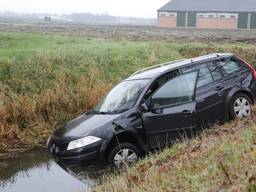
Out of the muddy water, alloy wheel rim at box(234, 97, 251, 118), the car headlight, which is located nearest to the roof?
alloy wheel rim at box(234, 97, 251, 118)

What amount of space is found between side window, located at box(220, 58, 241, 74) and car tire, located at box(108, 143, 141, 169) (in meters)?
2.76

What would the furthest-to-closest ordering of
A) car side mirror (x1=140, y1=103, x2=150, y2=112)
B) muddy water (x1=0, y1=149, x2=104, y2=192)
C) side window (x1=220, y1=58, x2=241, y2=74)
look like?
side window (x1=220, y1=58, x2=241, y2=74) → car side mirror (x1=140, y1=103, x2=150, y2=112) → muddy water (x1=0, y1=149, x2=104, y2=192)

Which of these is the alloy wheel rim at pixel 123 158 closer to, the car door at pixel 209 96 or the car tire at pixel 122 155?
the car tire at pixel 122 155

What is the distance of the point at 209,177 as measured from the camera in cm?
475

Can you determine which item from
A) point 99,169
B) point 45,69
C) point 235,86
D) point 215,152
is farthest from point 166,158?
point 45,69

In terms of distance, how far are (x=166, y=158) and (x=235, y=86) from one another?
3018 millimetres

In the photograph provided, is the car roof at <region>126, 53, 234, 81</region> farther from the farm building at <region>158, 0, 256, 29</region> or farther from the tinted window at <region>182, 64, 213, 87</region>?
the farm building at <region>158, 0, 256, 29</region>

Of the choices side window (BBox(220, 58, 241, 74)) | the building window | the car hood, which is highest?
the building window

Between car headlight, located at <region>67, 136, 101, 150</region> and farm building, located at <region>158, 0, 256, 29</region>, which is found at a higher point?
farm building, located at <region>158, 0, 256, 29</region>

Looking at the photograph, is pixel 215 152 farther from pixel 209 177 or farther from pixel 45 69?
pixel 45 69

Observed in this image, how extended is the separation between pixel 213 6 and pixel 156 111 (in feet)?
212

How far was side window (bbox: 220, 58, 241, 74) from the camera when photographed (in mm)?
9234

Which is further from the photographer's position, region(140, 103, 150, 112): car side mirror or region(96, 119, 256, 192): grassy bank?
region(140, 103, 150, 112): car side mirror

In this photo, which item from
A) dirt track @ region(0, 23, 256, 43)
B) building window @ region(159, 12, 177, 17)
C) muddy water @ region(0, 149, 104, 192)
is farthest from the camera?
building window @ region(159, 12, 177, 17)
